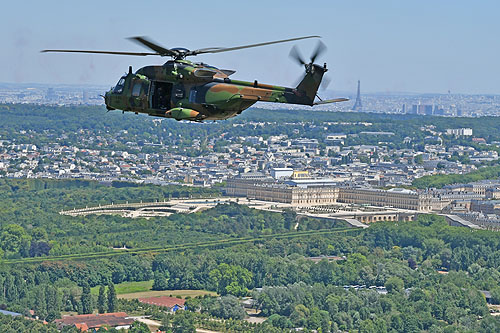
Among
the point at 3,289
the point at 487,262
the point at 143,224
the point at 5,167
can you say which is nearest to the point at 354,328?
the point at 3,289

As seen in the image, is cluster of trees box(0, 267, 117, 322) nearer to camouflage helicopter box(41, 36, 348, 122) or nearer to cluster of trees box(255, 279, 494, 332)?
cluster of trees box(255, 279, 494, 332)

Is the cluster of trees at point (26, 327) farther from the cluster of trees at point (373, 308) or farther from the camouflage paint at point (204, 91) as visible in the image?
the camouflage paint at point (204, 91)

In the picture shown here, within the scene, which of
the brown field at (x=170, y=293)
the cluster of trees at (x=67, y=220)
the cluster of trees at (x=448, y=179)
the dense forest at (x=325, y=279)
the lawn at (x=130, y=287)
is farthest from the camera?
the cluster of trees at (x=448, y=179)

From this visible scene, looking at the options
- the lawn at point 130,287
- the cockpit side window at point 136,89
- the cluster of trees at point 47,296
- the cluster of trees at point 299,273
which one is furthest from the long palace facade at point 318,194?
the cockpit side window at point 136,89

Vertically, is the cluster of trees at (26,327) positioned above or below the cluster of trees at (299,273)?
below

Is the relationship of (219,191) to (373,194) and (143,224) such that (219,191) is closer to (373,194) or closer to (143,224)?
(373,194)

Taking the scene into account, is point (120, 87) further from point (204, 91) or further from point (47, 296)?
point (47, 296)

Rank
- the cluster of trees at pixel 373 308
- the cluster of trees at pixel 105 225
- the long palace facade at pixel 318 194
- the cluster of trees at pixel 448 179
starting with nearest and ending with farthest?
the cluster of trees at pixel 373 308 < the cluster of trees at pixel 105 225 < the long palace facade at pixel 318 194 < the cluster of trees at pixel 448 179


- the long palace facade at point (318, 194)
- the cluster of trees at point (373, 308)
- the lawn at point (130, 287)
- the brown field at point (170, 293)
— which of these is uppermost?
the long palace facade at point (318, 194)

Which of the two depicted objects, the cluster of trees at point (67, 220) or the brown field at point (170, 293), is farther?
the cluster of trees at point (67, 220)
